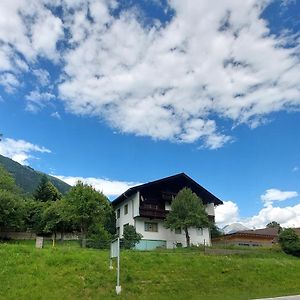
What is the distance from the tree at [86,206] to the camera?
4284 centimetres

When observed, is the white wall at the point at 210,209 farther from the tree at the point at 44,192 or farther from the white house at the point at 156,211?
the tree at the point at 44,192

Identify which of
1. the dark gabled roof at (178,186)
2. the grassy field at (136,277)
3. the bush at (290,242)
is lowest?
the grassy field at (136,277)

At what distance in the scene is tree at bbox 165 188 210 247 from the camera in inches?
1826

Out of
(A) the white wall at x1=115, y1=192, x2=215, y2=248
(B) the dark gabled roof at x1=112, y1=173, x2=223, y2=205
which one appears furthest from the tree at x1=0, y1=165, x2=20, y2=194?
(A) the white wall at x1=115, y1=192, x2=215, y2=248

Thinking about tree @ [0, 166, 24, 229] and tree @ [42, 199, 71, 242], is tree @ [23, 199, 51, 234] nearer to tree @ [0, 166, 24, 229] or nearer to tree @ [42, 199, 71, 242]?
tree @ [42, 199, 71, 242]

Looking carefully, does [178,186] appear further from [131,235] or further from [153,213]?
[131,235]

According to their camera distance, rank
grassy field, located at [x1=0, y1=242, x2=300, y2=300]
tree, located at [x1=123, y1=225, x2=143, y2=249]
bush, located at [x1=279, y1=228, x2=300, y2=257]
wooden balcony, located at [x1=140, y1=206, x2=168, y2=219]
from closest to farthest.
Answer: grassy field, located at [x1=0, y1=242, x2=300, y2=300]
bush, located at [x1=279, y1=228, x2=300, y2=257]
tree, located at [x1=123, y1=225, x2=143, y2=249]
wooden balcony, located at [x1=140, y1=206, x2=168, y2=219]

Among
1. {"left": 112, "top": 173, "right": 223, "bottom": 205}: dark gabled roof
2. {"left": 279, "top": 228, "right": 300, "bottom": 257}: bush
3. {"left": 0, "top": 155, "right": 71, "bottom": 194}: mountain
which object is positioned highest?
{"left": 0, "top": 155, "right": 71, "bottom": 194}: mountain

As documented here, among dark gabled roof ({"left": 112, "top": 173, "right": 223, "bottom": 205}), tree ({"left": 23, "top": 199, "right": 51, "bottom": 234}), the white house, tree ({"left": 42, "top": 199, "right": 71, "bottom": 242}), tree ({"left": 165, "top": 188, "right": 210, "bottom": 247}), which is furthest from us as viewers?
tree ({"left": 23, "top": 199, "right": 51, "bottom": 234})

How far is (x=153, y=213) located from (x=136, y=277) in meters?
28.0

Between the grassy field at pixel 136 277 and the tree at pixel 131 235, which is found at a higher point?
the tree at pixel 131 235

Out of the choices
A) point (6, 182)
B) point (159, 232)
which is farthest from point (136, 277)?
point (6, 182)

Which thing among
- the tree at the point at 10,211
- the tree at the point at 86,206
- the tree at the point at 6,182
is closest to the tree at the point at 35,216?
the tree at the point at 10,211

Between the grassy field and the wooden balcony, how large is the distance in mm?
20975
